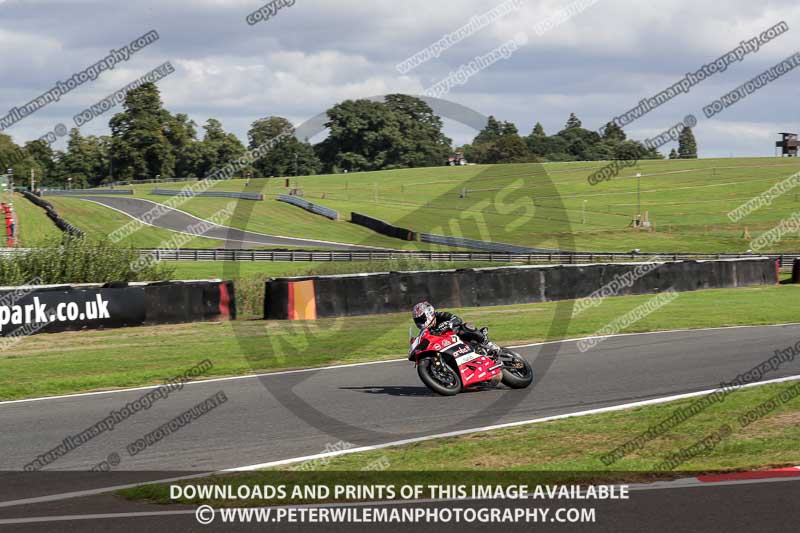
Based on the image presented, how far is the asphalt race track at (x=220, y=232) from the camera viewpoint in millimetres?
62062

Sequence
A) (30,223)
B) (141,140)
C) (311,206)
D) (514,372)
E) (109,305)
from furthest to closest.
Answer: (141,140) < (311,206) < (30,223) < (109,305) < (514,372)


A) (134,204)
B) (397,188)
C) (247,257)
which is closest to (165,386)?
(247,257)

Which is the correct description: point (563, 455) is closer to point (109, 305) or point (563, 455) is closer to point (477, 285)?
point (109, 305)

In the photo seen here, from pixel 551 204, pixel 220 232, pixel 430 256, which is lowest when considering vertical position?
pixel 430 256

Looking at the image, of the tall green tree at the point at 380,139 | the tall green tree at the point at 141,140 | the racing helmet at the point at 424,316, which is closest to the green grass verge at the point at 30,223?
the racing helmet at the point at 424,316

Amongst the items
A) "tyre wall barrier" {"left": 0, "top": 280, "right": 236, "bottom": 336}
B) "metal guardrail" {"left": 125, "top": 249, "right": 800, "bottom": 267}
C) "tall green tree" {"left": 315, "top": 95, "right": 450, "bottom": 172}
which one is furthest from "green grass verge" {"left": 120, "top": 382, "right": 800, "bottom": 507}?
"tall green tree" {"left": 315, "top": 95, "right": 450, "bottom": 172}

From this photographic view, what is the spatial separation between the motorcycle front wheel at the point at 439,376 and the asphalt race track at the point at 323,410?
0.23 meters

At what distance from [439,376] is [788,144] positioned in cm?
12862

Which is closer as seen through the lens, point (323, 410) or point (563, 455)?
point (563, 455)

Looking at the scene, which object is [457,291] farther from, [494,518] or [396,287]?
[494,518]

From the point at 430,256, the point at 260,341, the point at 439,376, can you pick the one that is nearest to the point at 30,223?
the point at 430,256

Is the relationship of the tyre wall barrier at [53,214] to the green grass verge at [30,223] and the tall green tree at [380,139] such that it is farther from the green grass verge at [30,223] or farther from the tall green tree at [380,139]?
the tall green tree at [380,139]

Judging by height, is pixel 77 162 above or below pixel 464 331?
above

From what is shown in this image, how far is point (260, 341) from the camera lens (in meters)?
19.3
